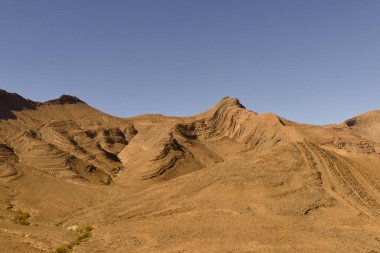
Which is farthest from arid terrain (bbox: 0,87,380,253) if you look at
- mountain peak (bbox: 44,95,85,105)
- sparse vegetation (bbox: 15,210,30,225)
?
mountain peak (bbox: 44,95,85,105)

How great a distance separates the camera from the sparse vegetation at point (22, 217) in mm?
38844

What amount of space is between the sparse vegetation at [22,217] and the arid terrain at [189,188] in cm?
10

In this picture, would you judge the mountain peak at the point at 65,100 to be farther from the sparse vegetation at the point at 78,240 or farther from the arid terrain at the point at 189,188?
the sparse vegetation at the point at 78,240

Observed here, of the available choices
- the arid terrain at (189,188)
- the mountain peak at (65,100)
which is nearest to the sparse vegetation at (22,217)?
the arid terrain at (189,188)

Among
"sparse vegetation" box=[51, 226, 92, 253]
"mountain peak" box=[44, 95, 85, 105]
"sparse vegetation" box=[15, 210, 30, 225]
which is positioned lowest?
"sparse vegetation" box=[51, 226, 92, 253]

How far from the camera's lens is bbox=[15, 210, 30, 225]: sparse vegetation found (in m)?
38.8

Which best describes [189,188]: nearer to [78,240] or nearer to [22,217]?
[78,240]

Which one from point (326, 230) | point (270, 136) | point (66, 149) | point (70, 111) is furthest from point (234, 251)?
point (70, 111)

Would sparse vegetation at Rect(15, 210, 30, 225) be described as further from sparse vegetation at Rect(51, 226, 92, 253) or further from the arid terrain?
sparse vegetation at Rect(51, 226, 92, 253)

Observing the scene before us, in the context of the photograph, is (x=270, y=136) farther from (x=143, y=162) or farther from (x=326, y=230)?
(x=326, y=230)

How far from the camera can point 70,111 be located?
9062 cm

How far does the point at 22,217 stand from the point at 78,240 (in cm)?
1162

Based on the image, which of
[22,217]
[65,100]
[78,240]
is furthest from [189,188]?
[65,100]

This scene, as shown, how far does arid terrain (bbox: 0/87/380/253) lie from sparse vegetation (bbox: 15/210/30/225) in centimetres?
10
